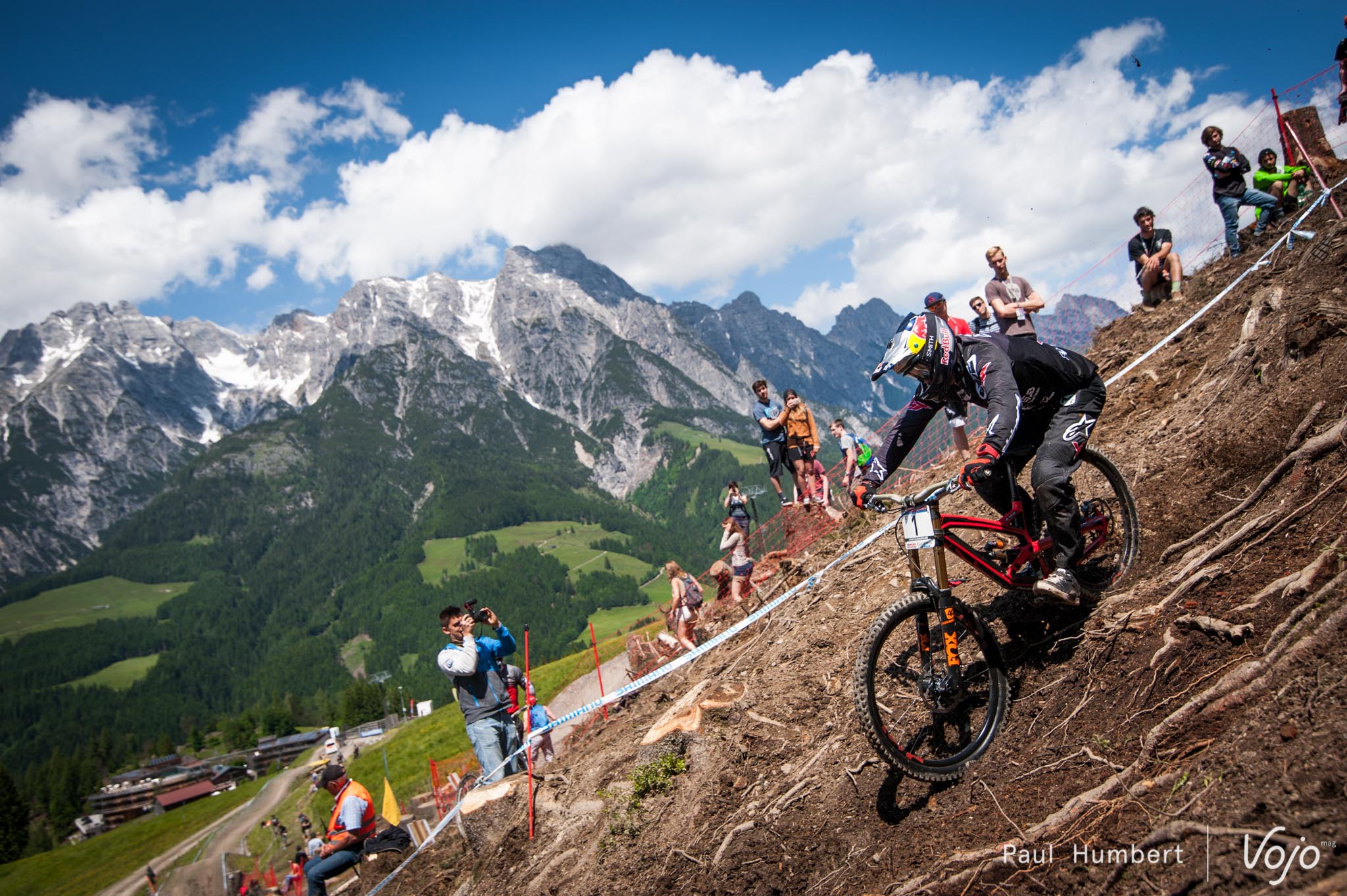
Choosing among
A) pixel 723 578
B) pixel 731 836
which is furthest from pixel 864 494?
pixel 723 578

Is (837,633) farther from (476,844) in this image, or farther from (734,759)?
(476,844)

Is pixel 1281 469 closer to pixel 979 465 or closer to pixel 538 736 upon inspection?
pixel 979 465

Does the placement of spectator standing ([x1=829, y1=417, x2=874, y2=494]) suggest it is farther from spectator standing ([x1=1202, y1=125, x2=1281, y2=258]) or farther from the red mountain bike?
the red mountain bike

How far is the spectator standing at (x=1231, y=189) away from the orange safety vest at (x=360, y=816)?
17458 millimetres

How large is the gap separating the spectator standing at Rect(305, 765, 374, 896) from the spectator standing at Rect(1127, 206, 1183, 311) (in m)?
15.9

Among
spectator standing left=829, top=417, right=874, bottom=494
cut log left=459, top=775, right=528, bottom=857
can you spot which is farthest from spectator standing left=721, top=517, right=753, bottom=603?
cut log left=459, top=775, right=528, bottom=857

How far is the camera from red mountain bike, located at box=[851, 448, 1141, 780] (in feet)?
15.5

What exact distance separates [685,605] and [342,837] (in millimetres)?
7205

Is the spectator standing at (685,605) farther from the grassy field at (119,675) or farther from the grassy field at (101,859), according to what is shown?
the grassy field at (119,675)

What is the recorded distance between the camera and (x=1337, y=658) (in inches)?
142

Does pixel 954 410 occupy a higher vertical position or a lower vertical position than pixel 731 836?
higher

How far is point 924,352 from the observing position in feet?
17.5

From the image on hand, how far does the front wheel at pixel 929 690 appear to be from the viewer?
463cm

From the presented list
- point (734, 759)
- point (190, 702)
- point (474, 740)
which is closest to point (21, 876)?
point (474, 740)
